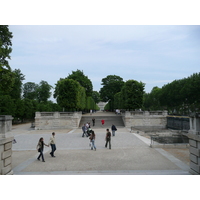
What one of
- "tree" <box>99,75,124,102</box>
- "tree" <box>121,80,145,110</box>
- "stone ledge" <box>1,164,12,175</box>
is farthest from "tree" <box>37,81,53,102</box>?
"stone ledge" <box>1,164,12,175</box>

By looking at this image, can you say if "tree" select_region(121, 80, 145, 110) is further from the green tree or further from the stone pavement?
the green tree

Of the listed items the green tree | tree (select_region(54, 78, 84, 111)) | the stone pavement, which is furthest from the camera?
the green tree

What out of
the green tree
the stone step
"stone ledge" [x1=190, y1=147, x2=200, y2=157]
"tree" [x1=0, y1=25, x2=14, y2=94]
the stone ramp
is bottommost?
the stone ramp

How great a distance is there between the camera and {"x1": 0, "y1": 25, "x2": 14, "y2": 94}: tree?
59.9ft

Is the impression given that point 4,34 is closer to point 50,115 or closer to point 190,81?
point 50,115

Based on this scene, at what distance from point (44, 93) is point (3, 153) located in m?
69.4

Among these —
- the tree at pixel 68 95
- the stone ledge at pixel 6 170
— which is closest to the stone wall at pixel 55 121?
the tree at pixel 68 95

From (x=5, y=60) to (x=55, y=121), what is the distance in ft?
44.7

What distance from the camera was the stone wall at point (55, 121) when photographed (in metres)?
30.5

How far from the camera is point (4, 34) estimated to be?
21375 millimetres

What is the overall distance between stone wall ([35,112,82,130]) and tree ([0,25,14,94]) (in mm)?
10098

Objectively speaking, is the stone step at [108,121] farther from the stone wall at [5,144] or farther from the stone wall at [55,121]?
the stone wall at [5,144]

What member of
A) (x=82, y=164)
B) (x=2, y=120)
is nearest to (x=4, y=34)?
(x=2, y=120)

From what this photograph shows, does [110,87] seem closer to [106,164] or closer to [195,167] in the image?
[106,164]
